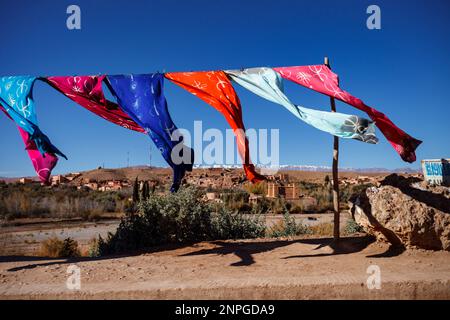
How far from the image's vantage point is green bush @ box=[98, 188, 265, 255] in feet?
30.2

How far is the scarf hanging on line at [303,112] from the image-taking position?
246 inches

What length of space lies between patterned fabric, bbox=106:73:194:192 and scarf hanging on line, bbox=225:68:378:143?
1.56 metres

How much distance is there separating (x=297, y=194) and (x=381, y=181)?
96.5 feet

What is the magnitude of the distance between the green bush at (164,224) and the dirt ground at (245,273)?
71 cm

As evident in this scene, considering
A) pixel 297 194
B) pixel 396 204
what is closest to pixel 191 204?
pixel 396 204

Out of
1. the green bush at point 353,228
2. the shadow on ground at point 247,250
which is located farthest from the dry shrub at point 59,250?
the green bush at point 353,228

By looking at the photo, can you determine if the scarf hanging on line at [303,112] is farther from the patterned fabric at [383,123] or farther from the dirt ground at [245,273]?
the dirt ground at [245,273]

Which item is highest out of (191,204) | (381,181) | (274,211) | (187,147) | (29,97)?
(29,97)

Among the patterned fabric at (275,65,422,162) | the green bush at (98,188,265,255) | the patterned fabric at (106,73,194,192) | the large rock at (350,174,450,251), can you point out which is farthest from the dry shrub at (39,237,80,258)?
the patterned fabric at (275,65,422,162)

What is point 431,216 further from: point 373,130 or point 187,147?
point 187,147

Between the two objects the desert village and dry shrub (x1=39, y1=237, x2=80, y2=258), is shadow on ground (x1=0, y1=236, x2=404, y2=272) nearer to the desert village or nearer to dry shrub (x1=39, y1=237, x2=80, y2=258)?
the desert village
